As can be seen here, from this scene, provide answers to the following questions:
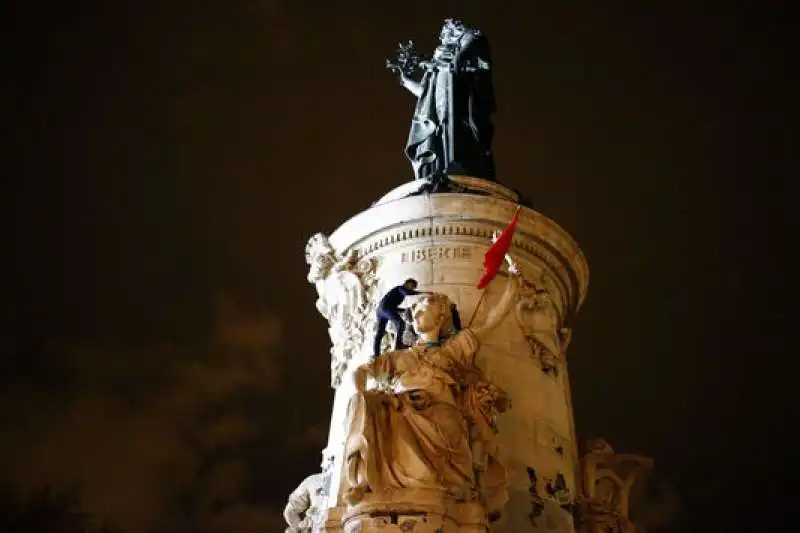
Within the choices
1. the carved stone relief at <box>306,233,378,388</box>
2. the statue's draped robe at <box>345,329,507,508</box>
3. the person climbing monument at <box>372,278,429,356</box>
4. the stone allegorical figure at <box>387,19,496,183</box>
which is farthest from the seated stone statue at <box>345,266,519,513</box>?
the stone allegorical figure at <box>387,19,496,183</box>

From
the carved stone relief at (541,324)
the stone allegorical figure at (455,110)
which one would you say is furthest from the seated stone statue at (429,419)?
the stone allegorical figure at (455,110)

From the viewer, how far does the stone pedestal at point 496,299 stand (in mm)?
9562

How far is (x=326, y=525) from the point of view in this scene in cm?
823

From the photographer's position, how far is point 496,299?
34.2ft

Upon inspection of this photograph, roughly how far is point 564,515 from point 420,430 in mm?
2174

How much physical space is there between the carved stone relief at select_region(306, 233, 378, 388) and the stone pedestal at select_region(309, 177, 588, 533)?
0.05 ft

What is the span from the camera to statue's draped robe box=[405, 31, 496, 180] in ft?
43.6

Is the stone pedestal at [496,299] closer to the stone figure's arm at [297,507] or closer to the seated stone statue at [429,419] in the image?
the seated stone statue at [429,419]

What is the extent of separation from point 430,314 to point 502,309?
0.84m

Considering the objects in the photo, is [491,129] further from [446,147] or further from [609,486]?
[609,486]

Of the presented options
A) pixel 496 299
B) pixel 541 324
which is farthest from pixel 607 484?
pixel 496 299

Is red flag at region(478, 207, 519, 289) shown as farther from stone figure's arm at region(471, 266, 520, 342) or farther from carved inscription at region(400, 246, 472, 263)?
carved inscription at region(400, 246, 472, 263)

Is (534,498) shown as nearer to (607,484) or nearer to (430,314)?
(607,484)

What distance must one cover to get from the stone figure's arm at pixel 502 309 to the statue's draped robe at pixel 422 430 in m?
0.28
